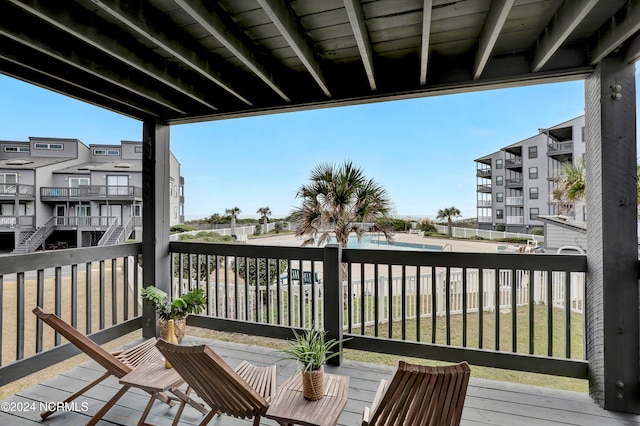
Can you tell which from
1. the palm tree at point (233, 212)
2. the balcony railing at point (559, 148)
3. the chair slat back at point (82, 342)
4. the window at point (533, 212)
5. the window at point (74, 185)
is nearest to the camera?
the chair slat back at point (82, 342)

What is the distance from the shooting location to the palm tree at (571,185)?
3.51m

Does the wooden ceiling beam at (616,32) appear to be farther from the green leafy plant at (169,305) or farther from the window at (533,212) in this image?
the window at (533,212)

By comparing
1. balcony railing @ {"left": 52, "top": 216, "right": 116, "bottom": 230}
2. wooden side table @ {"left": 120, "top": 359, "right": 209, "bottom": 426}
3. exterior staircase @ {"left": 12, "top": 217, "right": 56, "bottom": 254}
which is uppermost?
balcony railing @ {"left": 52, "top": 216, "right": 116, "bottom": 230}

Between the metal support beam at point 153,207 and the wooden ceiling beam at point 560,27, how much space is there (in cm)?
371

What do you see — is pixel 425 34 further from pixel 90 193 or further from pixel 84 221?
pixel 84 221

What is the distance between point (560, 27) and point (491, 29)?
446 mm

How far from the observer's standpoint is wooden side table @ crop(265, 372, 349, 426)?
1.47 m

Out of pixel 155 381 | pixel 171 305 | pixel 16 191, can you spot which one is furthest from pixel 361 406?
pixel 16 191

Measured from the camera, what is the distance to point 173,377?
1936 mm

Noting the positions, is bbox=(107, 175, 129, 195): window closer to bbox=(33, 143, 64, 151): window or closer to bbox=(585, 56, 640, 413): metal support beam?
bbox=(33, 143, 64, 151): window

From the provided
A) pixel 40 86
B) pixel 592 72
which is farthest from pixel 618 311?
pixel 40 86

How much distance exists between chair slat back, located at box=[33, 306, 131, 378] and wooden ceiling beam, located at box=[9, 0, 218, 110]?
172cm

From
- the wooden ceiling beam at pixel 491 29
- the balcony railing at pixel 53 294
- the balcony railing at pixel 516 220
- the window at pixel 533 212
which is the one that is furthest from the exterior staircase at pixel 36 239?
the balcony railing at pixel 516 220

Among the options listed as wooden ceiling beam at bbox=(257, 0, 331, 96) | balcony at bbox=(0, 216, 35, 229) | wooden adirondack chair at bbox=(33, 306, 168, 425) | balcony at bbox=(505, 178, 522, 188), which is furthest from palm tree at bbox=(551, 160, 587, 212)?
balcony at bbox=(0, 216, 35, 229)
